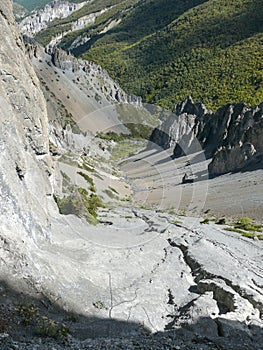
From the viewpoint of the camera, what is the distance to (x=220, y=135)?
346 feet

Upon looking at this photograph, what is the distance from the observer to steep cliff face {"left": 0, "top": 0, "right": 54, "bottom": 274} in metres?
15.6

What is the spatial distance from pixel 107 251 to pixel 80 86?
166 meters

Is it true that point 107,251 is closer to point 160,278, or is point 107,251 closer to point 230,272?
point 160,278

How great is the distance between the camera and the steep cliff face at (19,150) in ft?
51.3

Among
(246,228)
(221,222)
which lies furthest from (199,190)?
(246,228)

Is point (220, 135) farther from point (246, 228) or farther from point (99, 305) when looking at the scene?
point (99, 305)

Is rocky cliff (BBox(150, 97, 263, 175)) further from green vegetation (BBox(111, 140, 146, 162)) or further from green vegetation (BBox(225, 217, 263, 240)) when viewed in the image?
green vegetation (BBox(225, 217, 263, 240))

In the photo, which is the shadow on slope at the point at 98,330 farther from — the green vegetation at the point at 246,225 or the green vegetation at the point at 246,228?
the green vegetation at the point at 246,225

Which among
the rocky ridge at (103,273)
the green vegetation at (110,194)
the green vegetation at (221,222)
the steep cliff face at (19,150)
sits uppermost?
the steep cliff face at (19,150)

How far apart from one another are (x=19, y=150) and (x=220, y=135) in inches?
3664

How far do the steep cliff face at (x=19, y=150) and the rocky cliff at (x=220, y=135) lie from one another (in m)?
46.8

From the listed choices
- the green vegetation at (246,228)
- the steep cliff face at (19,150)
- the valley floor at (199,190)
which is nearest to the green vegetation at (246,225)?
the green vegetation at (246,228)

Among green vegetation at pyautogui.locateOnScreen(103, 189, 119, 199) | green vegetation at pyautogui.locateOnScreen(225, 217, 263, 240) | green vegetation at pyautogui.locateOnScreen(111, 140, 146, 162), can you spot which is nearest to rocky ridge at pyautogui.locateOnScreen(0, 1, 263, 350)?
green vegetation at pyautogui.locateOnScreen(225, 217, 263, 240)

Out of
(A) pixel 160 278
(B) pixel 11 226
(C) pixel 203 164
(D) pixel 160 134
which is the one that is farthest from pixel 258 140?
(D) pixel 160 134
